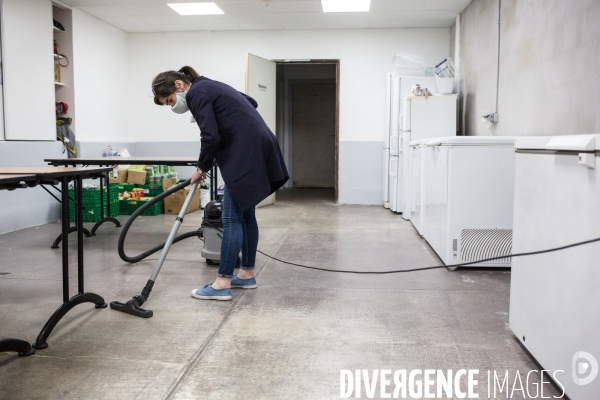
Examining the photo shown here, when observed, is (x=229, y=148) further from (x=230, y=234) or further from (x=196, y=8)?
(x=196, y=8)

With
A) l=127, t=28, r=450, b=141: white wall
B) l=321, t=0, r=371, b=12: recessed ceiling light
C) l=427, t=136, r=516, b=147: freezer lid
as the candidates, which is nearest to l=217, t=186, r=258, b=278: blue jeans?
l=427, t=136, r=516, b=147: freezer lid

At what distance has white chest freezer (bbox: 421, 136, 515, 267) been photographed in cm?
305

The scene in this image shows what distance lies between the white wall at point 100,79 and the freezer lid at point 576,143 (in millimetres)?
5493

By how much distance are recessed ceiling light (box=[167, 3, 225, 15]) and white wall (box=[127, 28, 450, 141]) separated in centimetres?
97

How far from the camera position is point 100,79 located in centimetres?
637

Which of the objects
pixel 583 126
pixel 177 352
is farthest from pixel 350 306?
pixel 583 126

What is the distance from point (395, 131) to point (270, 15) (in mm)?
2118

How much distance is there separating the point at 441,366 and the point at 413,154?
10.9 ft

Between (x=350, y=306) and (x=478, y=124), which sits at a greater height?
(x=478, y=124)

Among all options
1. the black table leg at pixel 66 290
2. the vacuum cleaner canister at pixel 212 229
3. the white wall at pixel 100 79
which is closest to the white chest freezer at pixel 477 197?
the vacuum cleaner canister at pixel 212 229

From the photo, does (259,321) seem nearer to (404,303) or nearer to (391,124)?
(404,303)

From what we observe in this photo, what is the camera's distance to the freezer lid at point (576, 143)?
1305 millimetres

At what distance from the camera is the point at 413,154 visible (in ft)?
16.0

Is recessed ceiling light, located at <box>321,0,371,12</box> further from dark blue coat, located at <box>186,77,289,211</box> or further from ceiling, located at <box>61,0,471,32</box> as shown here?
dark blue coat, located at <box>186,77,289,211</box>
